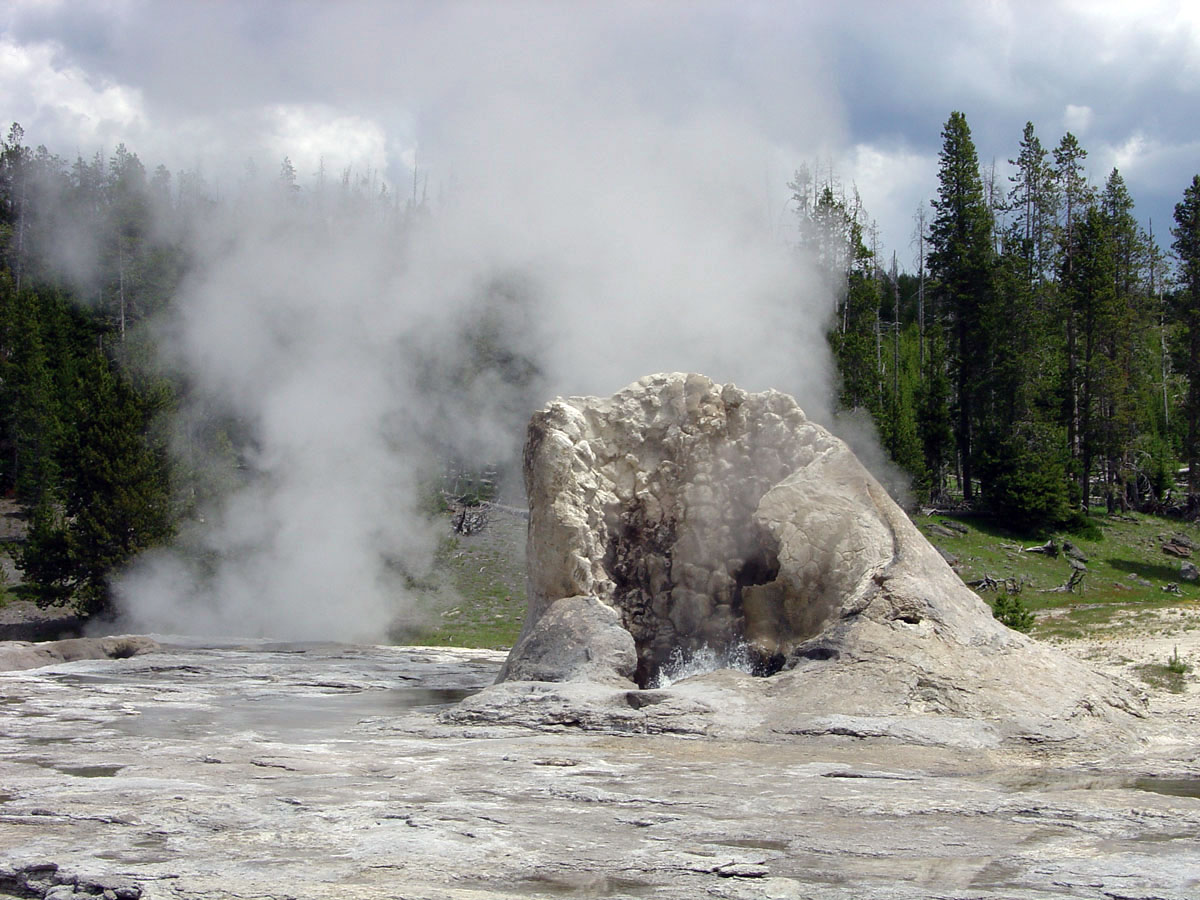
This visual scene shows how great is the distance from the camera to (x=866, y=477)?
11.7 metres

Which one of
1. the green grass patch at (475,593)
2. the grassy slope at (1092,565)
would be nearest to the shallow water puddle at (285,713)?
the green grass patch at (475,593)

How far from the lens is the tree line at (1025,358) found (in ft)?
111

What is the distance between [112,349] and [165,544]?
13.4 meters

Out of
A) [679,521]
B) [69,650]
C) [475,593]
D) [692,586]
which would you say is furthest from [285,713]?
[475,593]

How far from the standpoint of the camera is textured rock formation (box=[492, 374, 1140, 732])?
30.0 ft

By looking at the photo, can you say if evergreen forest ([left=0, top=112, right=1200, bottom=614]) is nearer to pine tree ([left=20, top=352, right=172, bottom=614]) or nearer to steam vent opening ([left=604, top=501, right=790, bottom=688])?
pine tree ([left=20, top=352, right=172, bottom=614])

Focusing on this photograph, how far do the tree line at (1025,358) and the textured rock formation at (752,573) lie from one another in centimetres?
2069

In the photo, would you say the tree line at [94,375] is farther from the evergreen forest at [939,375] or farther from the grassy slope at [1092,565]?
the grassy slope at [1092,565]

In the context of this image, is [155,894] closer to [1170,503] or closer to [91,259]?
[1170,503]

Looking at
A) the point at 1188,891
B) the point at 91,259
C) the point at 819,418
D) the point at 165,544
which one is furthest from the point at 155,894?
the point at 91,259

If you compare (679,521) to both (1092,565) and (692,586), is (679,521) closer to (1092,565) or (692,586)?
(692,586)

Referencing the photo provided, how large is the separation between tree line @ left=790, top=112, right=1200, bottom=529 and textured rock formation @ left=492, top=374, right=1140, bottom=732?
20.7 metres

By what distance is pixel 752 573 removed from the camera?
12086mm

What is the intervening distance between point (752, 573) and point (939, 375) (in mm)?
29403
